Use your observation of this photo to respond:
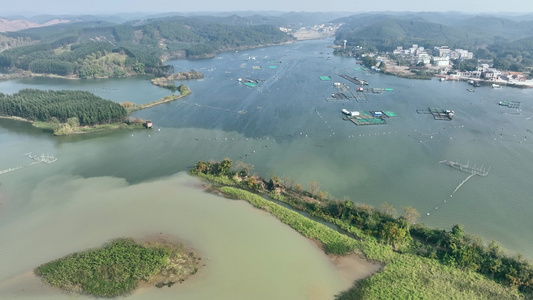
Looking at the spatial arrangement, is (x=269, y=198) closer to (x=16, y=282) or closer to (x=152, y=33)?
(x=16, y=282)

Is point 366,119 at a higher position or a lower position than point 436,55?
lower

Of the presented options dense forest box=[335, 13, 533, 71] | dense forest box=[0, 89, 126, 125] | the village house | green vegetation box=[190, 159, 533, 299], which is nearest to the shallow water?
green vegetation box=[190, 159, 533, 299]

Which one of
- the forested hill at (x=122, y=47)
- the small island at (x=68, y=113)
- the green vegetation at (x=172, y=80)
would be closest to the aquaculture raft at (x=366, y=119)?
the small island at (x=68, y=113)

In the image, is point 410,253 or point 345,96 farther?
point 345,96

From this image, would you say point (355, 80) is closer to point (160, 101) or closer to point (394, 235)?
point (160, 101)

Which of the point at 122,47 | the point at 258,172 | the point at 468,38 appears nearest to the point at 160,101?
the point at 258,172

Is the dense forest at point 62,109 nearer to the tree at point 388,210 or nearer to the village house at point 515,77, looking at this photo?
the tree at point 388,210

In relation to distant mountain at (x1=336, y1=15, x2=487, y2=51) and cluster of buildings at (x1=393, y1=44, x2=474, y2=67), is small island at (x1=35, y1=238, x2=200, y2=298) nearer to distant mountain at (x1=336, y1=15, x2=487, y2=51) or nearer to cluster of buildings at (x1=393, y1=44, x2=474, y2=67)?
cluster of buildings at (x1=393, y1=44, x2=474, y2=67)
